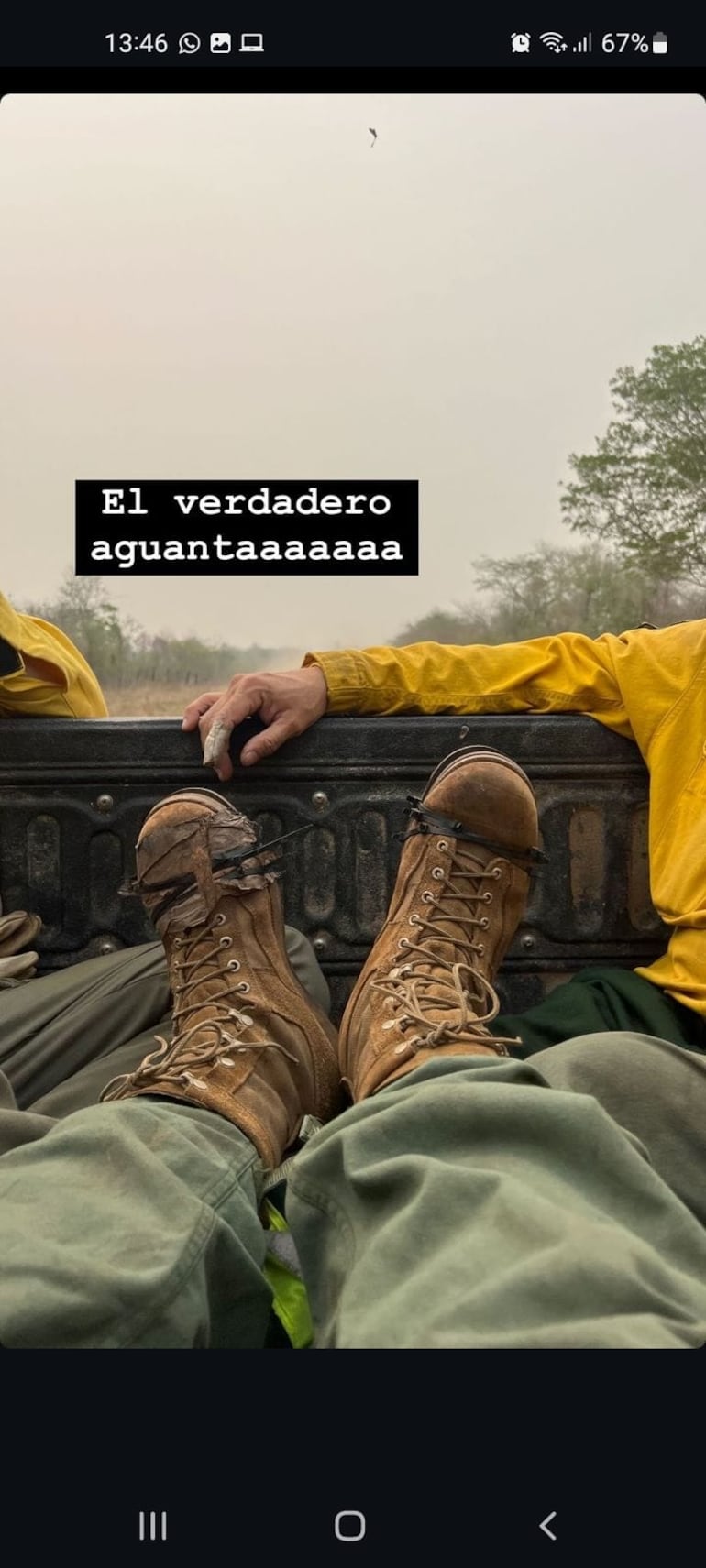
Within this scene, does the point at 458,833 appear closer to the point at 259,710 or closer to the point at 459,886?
the point at 459,886

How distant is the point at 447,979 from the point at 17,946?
62 centimetres

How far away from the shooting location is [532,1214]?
80 centimetres

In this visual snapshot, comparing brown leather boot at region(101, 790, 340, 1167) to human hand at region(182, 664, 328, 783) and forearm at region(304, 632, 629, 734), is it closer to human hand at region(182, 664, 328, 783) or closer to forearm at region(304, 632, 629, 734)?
human hand at region(182, 664, 328, 783)

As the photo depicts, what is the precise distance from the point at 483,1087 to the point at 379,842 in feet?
2.73

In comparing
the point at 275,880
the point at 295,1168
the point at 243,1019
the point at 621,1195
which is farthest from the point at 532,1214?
the point at 275,880

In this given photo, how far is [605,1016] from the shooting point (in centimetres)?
148

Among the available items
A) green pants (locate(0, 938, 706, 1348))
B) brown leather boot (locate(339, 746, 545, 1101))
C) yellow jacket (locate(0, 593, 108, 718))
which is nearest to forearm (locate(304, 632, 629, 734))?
brown leather boot (locate(339, 746, 545, 1101))

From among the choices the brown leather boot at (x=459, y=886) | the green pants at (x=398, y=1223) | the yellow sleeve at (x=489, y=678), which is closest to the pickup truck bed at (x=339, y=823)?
the yellow sleeve at (x=489, y=678)

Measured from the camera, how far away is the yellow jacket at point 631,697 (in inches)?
61.3

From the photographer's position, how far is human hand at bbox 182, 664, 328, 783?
65.9 inches

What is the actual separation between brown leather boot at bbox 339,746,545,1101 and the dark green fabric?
0.05 metres

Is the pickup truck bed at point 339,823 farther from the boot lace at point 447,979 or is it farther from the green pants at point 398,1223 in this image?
the green pants at point 398,1223

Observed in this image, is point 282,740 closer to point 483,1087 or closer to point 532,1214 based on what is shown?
point 483,1087
